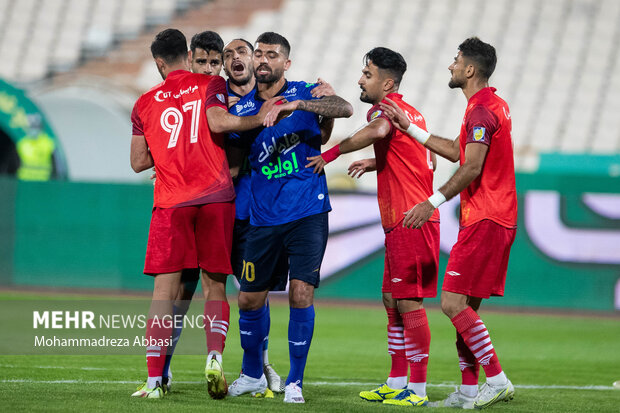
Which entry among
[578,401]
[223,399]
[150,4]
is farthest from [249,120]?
[150,4]

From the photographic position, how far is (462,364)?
21.2 ft

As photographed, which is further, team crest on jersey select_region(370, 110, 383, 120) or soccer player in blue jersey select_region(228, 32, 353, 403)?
team crest on jersey select_region(370, 110, 383, 120)

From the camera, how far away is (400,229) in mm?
6562

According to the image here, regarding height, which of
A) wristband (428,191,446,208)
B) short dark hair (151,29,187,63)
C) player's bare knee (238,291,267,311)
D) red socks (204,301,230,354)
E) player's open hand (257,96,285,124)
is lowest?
red socks (204,301,230,354)

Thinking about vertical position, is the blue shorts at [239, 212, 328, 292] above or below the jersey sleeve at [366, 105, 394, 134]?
below

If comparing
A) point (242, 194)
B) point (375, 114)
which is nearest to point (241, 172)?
point (242, 194)

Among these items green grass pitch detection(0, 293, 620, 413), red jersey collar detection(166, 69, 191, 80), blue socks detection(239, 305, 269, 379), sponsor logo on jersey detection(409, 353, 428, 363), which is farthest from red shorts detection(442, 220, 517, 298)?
red jersey collar detection(166, 69, 191, 80)

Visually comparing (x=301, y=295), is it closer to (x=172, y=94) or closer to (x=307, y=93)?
(x=307, y=93)

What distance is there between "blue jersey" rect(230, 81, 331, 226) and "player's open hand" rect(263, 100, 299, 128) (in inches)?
11.8

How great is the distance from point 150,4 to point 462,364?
82.9 feet

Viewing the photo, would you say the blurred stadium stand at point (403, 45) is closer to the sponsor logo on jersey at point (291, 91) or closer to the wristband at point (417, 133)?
the sponsor logo on jersey at point (291, 91)

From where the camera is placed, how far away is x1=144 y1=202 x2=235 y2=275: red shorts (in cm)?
634

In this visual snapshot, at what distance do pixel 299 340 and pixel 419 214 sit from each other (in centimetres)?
121

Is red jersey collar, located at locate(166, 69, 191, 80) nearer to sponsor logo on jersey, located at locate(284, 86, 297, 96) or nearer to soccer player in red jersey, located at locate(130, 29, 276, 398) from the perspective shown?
soccer player in red jersey, located at locate(130, 29, 276, 398)
